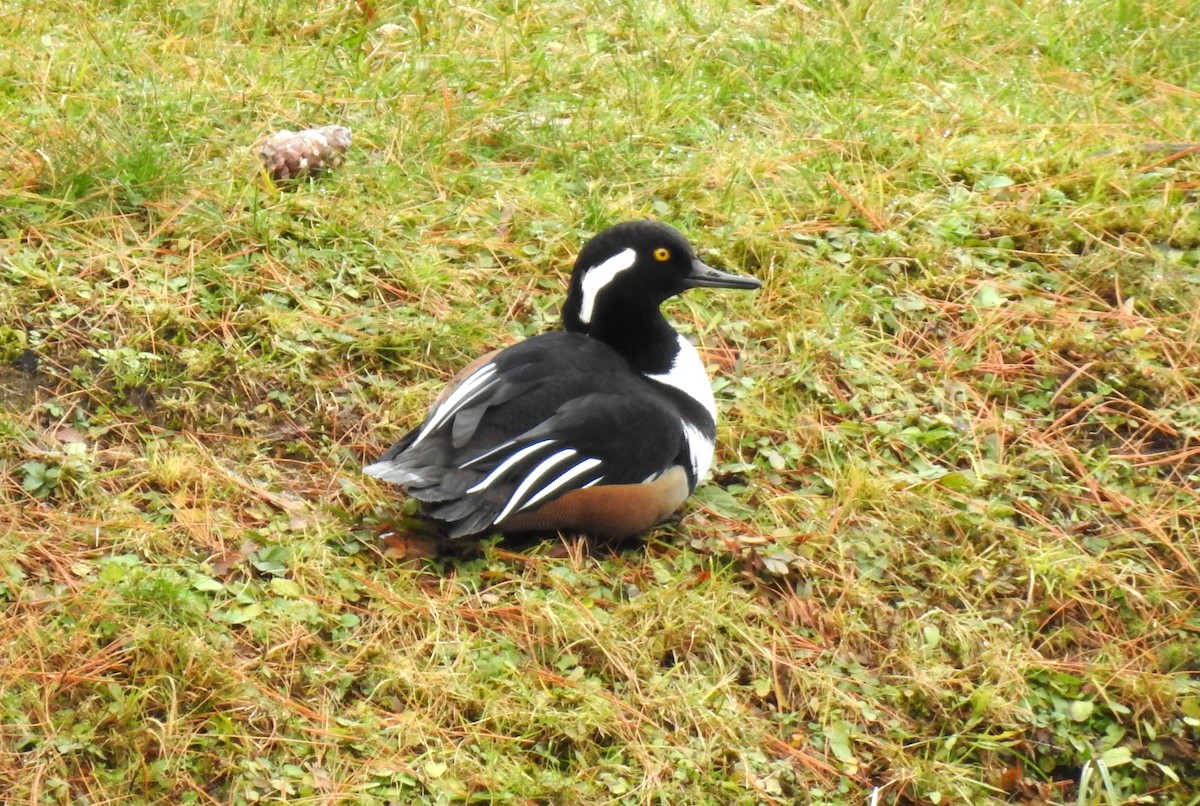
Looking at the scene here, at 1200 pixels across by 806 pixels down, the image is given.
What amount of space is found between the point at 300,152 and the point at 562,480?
203 centimetres

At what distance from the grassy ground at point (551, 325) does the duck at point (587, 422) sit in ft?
0.55

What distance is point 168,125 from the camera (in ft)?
16.6

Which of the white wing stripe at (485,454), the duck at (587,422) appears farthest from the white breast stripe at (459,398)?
the white wing stripe at (485,454)

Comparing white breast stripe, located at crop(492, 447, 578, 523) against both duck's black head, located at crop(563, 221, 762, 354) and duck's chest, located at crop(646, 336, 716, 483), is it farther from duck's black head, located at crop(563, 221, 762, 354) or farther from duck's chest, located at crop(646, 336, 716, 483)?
duck's black head, located at crop(563, 221, 762, 354)

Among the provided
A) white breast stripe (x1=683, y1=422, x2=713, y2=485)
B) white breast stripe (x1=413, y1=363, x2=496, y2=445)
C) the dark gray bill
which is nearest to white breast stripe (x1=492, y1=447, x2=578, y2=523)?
white breast stripe (x1=413, y1=363, x2=496, y2=445)

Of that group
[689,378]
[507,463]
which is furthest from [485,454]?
[689,378]

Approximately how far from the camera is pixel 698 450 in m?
3.98

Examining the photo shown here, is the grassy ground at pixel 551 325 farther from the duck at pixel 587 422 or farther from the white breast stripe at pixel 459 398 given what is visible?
the white breast stripe at pixel 459 398

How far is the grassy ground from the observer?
329 cm

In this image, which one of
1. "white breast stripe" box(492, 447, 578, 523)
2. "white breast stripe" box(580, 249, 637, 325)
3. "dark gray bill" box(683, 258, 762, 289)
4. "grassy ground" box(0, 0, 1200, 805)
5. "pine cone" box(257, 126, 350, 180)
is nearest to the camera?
"grassy ground" box(0, 0, 1200, 805)

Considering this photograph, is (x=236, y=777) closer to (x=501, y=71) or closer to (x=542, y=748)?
(x=542, y=748)

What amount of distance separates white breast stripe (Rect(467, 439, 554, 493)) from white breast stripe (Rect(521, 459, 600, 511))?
10 centimetres

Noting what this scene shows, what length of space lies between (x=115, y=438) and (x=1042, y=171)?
366 cm

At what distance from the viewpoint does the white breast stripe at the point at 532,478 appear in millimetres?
3631
